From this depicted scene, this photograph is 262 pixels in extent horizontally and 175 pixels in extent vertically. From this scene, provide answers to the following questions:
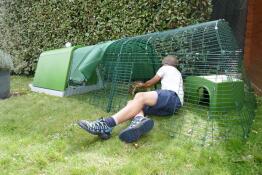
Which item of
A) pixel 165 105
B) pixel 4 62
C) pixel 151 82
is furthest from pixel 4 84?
pixel 165 105

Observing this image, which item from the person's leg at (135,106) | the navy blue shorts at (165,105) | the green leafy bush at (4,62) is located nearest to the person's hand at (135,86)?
the navy blue shorts at (165,105)

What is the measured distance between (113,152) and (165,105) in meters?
1.11

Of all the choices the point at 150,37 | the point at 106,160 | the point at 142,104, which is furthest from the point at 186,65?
the point at 106,160

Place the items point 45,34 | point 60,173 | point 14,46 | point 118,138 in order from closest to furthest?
point 60,173, point 118,138, point 45,34, point 14,46

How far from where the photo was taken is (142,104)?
4656 millimetres

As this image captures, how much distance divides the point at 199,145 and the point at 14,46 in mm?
6730

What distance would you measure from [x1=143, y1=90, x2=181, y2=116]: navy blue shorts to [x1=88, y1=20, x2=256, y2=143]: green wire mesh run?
15 cm

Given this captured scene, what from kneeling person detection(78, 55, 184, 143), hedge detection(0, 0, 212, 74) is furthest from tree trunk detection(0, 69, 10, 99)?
kneeling person detection(78, 55, 184, 143)

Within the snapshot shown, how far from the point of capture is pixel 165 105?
4.84 metres

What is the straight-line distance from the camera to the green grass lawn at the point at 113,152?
3621mm

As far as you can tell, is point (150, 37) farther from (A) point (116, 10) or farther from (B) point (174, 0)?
(A) point (116, 10)

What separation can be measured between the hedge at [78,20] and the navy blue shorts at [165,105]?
2.00 m

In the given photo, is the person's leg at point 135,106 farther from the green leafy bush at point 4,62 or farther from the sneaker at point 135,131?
the green leafy bush at point 4,62

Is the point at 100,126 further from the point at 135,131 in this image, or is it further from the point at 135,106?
the point at 135,106
